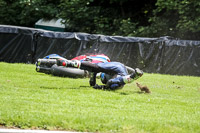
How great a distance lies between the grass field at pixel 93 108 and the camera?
237 inches

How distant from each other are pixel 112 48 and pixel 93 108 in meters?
10.1

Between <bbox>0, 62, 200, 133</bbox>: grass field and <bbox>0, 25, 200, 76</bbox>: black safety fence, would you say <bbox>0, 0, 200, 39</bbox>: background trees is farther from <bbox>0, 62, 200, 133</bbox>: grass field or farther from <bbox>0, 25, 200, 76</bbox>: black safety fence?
<bbox>0, 62, 200, 133</bbox>: grass field

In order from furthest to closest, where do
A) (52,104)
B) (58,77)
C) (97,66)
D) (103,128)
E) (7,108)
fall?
(58,77)
(97,66)
(52,104)
(7,108)
(103,128)

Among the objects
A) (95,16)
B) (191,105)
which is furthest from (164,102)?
(95,16)

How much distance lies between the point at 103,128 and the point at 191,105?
122 inches

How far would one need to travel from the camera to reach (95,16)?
84.1 feet

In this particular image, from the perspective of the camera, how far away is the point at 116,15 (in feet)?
87.2

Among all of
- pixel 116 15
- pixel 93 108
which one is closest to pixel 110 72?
pixel 93 108

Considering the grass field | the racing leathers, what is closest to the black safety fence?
the grass field

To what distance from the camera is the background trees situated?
22234mm

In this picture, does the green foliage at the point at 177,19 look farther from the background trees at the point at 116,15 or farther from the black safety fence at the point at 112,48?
→ the black safety fence at the point at 112,48

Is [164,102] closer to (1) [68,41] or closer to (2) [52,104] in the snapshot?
(2) [52,104]

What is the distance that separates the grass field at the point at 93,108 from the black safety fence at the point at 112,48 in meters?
5.61

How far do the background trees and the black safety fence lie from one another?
522 centimetres
